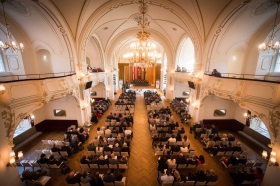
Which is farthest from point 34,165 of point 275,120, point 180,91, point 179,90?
point 180,91

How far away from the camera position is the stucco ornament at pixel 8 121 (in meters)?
5.85

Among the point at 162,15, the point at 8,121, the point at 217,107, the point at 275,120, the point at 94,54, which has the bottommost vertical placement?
the point at 217,107

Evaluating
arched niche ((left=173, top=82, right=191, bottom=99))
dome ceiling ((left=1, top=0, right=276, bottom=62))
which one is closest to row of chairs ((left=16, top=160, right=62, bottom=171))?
dome ceiling ((left=1, top=0, right=276, bottom=62))

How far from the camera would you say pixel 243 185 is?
6.65 m

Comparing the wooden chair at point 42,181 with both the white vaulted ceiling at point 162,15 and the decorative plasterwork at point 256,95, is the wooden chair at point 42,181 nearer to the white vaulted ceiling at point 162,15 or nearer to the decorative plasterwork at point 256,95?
the white vaulted ceiling at point 162,15

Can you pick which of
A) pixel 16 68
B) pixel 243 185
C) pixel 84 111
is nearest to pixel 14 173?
pixel 84 111

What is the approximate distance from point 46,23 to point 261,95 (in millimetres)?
13538

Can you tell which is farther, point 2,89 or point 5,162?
point 5,162

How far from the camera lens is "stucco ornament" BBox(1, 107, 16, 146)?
230 inches

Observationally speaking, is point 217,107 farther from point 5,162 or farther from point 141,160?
point 5,162

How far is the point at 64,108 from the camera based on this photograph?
1211 cm

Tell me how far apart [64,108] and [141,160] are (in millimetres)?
8390

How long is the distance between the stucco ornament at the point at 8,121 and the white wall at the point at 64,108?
5719mm

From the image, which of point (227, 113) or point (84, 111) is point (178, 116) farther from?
point (84, 111)
